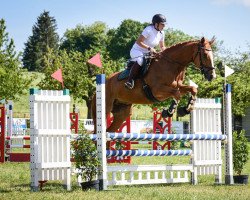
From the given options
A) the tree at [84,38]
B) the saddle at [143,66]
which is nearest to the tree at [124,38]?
the tree at [84,38]

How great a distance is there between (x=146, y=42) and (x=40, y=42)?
85493mm

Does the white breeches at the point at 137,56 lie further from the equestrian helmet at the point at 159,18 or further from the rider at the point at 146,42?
the equestrian helmet at the point at 159,18

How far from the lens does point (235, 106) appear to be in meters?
30.6

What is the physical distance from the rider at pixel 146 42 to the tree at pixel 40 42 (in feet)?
259

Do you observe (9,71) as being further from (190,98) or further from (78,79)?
(190,98)

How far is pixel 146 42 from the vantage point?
884 centimetres

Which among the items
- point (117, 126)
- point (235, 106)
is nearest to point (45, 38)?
point (235, 106)

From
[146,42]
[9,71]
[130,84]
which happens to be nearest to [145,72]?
[130,84]

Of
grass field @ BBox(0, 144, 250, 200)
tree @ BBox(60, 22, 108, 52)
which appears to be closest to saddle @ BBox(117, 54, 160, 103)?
grass field @ BBox(0, 144, 250, 200)

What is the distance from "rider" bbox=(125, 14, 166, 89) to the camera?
866 cm

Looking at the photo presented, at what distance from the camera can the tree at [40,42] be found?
89500 mm

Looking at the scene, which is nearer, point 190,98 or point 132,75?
point 190,98

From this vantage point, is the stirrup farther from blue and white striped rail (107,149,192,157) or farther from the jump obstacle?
Result: blue and white striped rail (107,149,192,157)

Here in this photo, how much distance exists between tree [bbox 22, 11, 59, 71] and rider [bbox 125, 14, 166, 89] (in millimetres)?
78912
